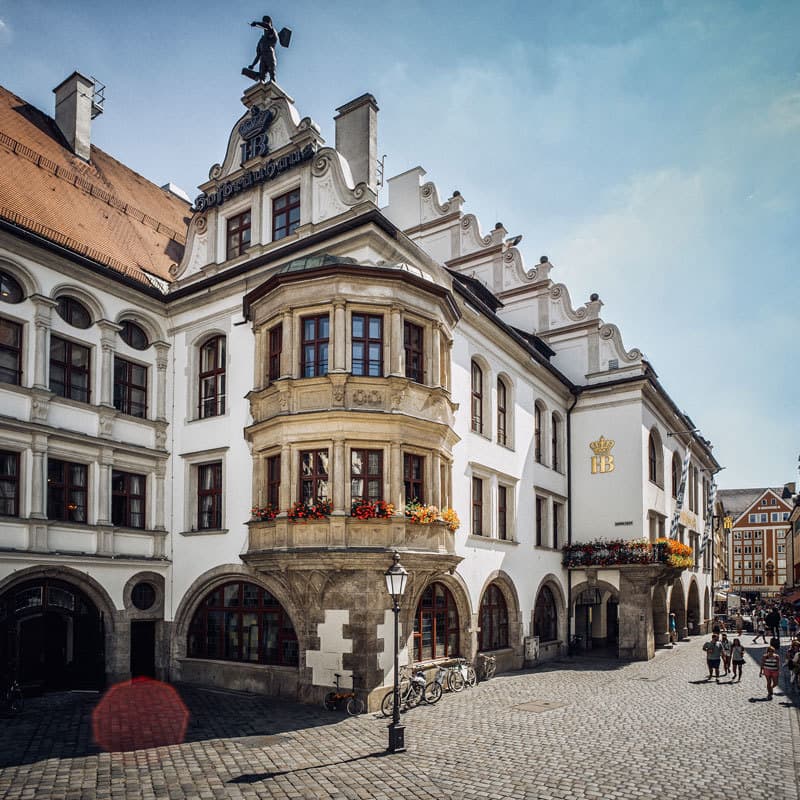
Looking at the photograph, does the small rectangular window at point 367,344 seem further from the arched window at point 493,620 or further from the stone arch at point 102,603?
the stone arch at point 102,603

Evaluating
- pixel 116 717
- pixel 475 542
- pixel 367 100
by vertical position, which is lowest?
pixel 116 717

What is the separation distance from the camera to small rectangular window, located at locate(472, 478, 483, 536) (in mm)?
24403

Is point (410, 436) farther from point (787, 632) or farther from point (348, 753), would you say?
point (787, 632)

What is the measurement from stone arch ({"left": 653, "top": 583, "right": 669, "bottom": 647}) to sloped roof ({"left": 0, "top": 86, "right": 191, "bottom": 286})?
78.5ft

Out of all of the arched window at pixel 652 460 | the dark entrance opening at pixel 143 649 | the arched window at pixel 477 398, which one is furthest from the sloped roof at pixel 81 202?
the arched window at pixel 652 460

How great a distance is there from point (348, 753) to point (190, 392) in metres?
12.8

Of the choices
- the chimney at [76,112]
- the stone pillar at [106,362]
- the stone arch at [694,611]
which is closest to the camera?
the stone pillar at [106,362]

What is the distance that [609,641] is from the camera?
37.5 metres

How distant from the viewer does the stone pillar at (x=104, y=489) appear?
70.6 feet

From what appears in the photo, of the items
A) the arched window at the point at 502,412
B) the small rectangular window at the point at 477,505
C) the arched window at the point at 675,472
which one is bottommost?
the small rectangular window at the point at 477,505

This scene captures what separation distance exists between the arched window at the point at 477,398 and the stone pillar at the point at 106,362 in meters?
10.6

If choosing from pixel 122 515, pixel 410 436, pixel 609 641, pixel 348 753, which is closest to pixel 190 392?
pixel 122 515

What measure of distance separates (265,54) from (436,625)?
18.0 metres

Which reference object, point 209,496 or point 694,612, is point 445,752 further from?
point 694,612
